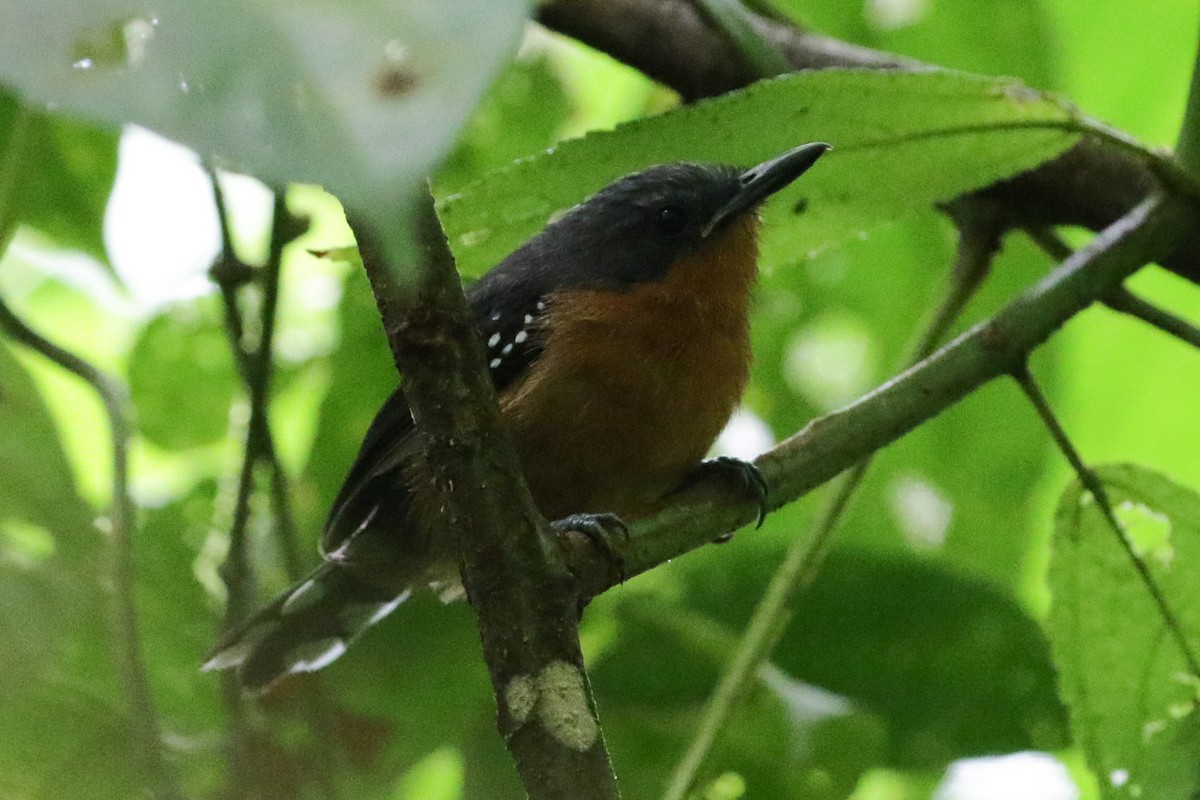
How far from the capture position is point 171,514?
3.13 metres

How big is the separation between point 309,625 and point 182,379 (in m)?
0.68

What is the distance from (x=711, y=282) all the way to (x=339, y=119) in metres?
2.53

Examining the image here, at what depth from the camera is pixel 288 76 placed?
0.76m

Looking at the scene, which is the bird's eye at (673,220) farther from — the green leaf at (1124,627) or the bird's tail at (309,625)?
the green leaf at (1124,627)

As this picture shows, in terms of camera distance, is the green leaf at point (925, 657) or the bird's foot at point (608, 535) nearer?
the bird's foot at point (608, 535)

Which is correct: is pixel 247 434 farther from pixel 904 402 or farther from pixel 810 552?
pixel 904 402

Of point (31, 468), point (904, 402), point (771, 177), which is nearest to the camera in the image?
point (904, 402)

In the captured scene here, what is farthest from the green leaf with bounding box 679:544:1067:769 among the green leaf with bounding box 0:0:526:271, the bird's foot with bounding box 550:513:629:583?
the green leaf with bounding box 0:0:526:271

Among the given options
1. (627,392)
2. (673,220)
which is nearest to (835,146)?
(627,392)

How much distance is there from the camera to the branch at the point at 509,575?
1.51 meters

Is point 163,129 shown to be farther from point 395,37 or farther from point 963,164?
point 963,164

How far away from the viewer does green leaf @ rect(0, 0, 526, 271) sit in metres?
0.72

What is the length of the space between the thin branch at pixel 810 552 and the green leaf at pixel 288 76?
1650mm

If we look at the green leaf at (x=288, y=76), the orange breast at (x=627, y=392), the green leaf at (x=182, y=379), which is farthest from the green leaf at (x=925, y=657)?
the green leaf at (x=288, y=76)
